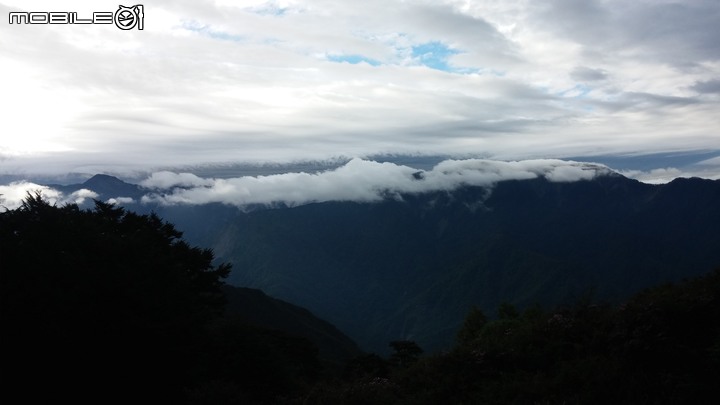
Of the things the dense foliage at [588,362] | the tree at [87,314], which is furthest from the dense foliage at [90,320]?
the dense foliage at [588,362]

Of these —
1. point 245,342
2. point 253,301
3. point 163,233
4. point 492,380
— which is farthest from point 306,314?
point 492,380

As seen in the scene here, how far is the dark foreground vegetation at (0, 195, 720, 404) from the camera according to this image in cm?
1107

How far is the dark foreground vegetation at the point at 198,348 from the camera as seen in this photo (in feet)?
36.3

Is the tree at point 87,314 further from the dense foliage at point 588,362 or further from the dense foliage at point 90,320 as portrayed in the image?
the dense foliage at point 588,362

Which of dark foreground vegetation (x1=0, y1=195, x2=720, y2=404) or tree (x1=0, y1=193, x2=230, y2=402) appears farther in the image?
tree (x1=0, y1=193, x2=230, y2=402)

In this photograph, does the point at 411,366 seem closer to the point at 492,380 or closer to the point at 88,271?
the point at 492,380

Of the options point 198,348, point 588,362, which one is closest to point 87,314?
point 198,348

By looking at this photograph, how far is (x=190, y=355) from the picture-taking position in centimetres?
1427

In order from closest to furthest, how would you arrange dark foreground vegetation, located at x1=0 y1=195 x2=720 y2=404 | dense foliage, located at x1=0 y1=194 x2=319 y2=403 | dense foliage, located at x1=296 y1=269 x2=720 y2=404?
1. dense foliage, located at x1=296 y1=269 x2=720 y2=404
2. dark foreground vegetation, located at x1=0 y1=195 x2=720 y2=404
3. dense foliage, located at x1=0 y1=194 x2=319 y2=403

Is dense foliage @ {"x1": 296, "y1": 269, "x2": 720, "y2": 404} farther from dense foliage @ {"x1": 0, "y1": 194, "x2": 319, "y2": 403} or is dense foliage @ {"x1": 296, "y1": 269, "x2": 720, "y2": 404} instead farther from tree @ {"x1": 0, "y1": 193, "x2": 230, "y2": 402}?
tree @ {"x1": 0, "y1": 193, "x2": 230, "y2": 402}

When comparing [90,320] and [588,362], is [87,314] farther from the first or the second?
[588,362]

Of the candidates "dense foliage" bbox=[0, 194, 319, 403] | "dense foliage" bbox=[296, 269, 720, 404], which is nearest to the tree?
"dense foliage" bbox=[0, 194, 319, 403]

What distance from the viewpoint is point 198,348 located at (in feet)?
49.6

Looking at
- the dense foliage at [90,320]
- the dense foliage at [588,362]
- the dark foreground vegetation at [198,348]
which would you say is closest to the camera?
the dense foliage at [588,362]
